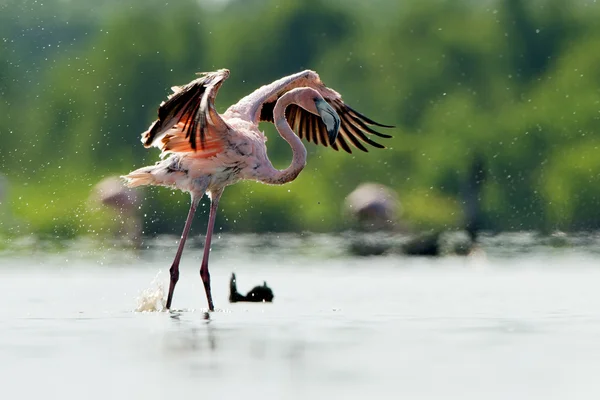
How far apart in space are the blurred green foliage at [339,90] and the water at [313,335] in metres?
13.2

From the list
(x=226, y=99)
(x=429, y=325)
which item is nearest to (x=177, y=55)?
(x=226, y=99)

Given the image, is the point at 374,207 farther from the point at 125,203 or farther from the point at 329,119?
the point at 329,119

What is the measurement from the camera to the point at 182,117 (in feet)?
33.8

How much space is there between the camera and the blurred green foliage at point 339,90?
2975cm

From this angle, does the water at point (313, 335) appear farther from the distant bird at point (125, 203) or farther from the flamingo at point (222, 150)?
the distant bird at point (125, 203)

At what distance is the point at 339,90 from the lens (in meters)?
35.9

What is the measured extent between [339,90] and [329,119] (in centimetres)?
2514

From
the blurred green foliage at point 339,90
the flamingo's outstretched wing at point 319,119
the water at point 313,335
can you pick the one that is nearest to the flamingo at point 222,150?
the flamingo's outstretched wing at point 319,119

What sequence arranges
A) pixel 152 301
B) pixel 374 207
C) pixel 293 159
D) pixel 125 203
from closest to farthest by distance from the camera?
pixel 152 301, pixel 293 159, pixel 125 203, pixel 374 207

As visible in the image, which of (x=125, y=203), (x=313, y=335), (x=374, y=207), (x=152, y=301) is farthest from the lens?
(x=374, y=207)

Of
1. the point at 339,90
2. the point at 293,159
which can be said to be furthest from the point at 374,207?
the point at 293,159

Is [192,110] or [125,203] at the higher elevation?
[125,203]

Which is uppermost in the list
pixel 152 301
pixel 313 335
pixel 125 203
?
pixel 125 203

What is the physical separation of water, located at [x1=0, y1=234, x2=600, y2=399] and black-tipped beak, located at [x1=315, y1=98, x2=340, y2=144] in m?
1.26
